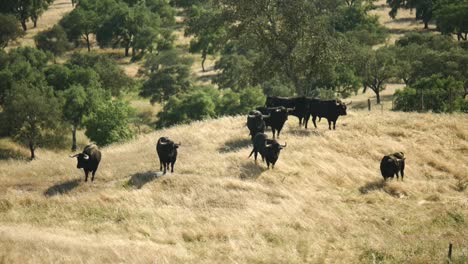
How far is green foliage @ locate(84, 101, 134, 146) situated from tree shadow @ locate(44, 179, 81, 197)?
99.3 feet

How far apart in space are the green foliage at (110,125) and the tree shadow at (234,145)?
89.7ft

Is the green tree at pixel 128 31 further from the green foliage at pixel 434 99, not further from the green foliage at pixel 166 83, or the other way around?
the green foliage at pixel 434 99

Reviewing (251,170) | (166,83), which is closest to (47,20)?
(166,83)

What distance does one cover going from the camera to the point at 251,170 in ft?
89.1

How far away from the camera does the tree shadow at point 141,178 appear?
25.5 m

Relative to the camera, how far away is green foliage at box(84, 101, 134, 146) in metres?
56.6

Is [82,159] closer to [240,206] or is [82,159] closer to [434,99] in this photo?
[240,206]

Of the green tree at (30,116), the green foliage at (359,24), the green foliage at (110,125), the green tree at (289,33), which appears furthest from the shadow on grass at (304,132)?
the green foliage at (359,24)

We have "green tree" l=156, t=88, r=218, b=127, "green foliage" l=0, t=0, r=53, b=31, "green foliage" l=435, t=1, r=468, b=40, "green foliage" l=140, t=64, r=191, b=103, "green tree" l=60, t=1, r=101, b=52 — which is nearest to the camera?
"green tree" l=156, t=88, r=218, b=127

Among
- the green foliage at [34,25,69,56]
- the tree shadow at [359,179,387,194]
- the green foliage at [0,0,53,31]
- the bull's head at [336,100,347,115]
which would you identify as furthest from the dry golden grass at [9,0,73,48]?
the tree shadow at [359,179,387,194]

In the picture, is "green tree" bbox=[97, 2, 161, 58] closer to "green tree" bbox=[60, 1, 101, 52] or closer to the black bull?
"green tree" bbox=[60, 1, 101, 52]

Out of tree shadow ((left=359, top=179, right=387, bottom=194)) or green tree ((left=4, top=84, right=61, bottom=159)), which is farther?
green tree ((left=4, top=84, right=61, bottom=159))

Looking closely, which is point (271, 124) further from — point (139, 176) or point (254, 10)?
point (254, 10)

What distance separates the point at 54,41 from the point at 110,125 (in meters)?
60.2
